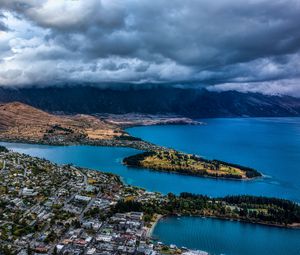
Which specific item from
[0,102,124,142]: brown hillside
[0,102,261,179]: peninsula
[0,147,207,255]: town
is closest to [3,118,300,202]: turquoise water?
[0,102,261,179]: peninsula

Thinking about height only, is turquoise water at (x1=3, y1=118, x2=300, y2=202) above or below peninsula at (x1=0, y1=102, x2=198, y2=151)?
below

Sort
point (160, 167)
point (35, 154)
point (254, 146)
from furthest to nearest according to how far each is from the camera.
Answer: point (254, 146) → point (35, 154) → point (160, 167)

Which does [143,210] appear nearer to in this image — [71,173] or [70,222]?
[70,222]

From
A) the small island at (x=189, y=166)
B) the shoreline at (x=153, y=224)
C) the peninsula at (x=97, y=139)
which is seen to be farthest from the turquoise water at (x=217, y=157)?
the shoreline at (x=153, y=224)

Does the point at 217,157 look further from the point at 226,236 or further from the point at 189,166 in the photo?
the point at 226,236

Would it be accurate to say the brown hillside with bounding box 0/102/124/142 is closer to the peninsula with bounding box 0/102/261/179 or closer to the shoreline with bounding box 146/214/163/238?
the peninsula with bounding box 0/102/261/179

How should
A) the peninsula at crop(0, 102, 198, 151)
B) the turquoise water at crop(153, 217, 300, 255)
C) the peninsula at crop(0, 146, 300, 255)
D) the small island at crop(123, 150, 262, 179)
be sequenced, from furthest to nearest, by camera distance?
the peninsula at crop(0, 102, 198, 151) → the small island at crop(123, 150, 262, 179) → the turquoise water at crop(153, 217, 300, 255) → the peninsula at crop(0, 146, 300, 255)

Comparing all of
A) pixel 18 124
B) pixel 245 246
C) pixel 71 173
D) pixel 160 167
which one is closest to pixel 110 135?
pixel 18 124
